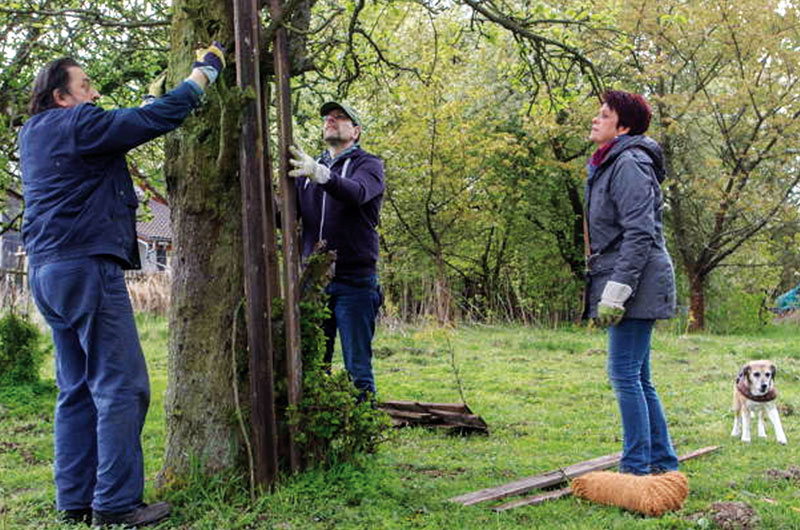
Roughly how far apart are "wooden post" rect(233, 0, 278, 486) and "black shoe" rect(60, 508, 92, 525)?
84 centimetres

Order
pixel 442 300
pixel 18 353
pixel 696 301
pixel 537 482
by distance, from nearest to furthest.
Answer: pixel 537 482 < pixel 18 353 < pixel 442 300 < pixel 696 301

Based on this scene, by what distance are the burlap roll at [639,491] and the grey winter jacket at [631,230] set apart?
2.77ft

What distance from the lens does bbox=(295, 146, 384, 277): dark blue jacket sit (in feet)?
16.0

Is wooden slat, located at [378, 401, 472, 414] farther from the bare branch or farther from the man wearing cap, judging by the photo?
the bare branch

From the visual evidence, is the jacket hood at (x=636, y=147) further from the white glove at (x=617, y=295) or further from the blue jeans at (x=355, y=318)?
the blue jeans at (x=355, y=318)

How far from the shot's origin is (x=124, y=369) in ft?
12.0

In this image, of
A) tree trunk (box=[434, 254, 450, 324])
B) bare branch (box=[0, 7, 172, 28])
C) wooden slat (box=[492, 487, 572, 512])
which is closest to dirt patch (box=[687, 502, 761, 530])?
wooden slat (box=[492, 487, 572, 512])

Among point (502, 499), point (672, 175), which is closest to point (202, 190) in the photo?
point (502, 499)

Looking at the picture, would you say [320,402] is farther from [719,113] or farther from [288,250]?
[719,113]

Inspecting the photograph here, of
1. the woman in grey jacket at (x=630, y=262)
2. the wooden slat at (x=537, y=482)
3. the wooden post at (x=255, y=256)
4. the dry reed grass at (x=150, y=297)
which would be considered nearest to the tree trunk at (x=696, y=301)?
the dry reed grass at (x=150, y=297)

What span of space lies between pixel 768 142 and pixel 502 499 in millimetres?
14956

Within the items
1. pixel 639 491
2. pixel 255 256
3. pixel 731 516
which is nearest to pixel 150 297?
pixel 255 256

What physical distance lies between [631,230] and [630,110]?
0.74m

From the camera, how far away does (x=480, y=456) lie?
17.4ft
